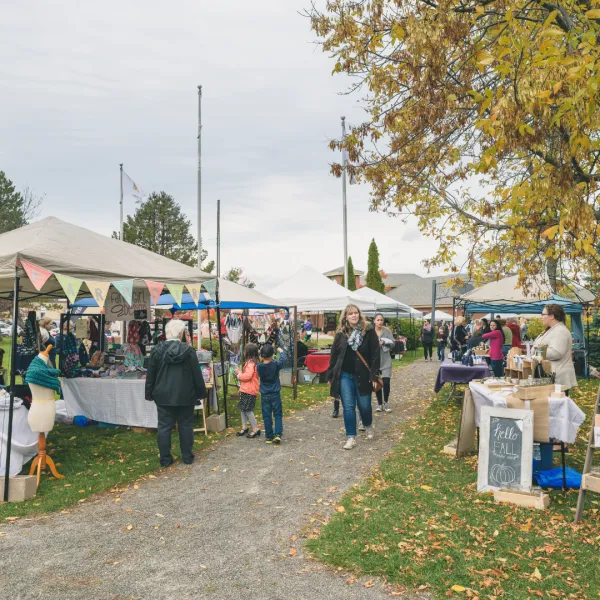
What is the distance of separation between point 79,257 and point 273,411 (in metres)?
3.30

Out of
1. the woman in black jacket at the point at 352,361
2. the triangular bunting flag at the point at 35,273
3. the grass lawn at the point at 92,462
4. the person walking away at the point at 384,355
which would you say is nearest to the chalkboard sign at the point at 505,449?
the woman in black jacket at the point at 352,361

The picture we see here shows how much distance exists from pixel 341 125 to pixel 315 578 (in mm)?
21149

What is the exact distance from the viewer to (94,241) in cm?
723

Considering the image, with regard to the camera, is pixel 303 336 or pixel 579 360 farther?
pixel 303 336

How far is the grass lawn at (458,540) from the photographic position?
3.38 m

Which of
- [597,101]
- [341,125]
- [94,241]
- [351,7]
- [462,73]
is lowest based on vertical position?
[94,241]

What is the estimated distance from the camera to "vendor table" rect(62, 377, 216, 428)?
7.93 meters

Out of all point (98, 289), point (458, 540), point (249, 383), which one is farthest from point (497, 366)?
point (98, 289)

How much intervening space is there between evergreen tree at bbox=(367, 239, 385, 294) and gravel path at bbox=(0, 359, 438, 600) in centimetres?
5441

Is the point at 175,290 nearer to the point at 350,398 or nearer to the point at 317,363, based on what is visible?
the point at 350,398

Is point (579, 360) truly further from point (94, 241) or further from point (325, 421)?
point (94, 241)

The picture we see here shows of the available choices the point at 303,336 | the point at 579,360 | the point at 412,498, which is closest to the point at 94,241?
the point at 412,498

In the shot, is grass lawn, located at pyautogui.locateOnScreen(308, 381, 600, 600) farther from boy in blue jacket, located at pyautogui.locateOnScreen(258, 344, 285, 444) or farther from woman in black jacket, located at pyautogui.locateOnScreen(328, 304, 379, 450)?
boy in blue jacket, located at pyautogui.locateOnScreen(258, 344, 285, 444)

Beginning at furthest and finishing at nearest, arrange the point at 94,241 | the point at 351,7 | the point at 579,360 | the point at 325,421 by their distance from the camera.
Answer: the point at 579,360, the point at 325,421, the point at 94,241, the point at 351,7
